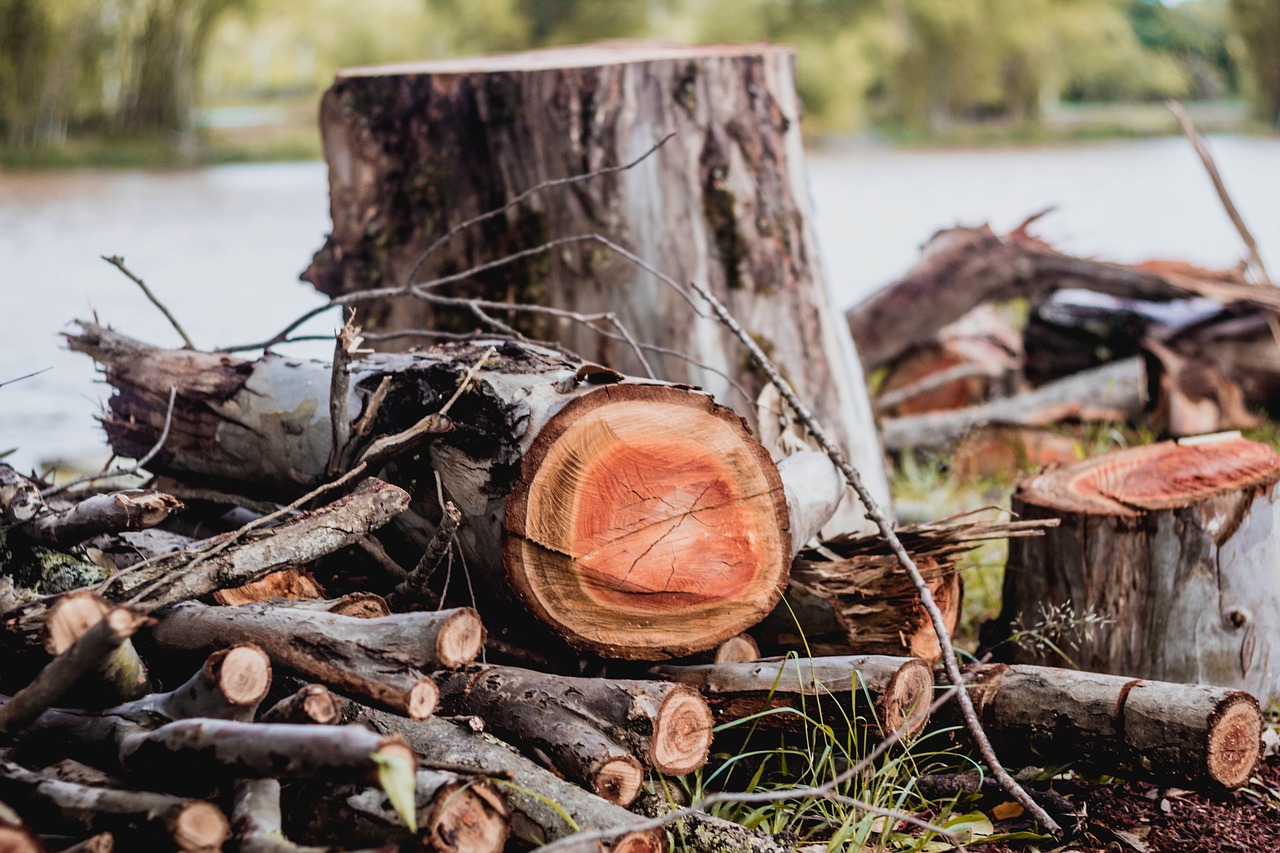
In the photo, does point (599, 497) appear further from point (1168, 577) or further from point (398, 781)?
point (1168, 577)

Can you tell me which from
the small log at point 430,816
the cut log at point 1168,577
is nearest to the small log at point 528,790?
the small log at point 430,816

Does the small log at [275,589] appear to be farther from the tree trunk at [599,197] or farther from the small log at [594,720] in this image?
the tree trunk at [599,197]

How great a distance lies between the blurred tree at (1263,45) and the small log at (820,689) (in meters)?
16.2

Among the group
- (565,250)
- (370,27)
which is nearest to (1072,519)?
(565,250)

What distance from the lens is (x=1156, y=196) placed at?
39.5 feet

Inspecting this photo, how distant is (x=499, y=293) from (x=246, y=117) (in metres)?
25.1

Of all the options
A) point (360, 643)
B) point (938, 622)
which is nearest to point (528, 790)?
point (360, 643)

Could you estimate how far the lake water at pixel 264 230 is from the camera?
5242 mm

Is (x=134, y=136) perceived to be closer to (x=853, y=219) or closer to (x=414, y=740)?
(x=853, y=219)

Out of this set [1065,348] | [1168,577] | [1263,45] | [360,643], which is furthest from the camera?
[1263,45]

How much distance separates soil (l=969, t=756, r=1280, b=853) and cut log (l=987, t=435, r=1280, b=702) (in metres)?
0.32

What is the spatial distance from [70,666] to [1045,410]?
12.6ft

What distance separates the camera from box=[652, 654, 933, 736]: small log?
6.18ft

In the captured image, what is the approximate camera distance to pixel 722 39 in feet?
71.5
